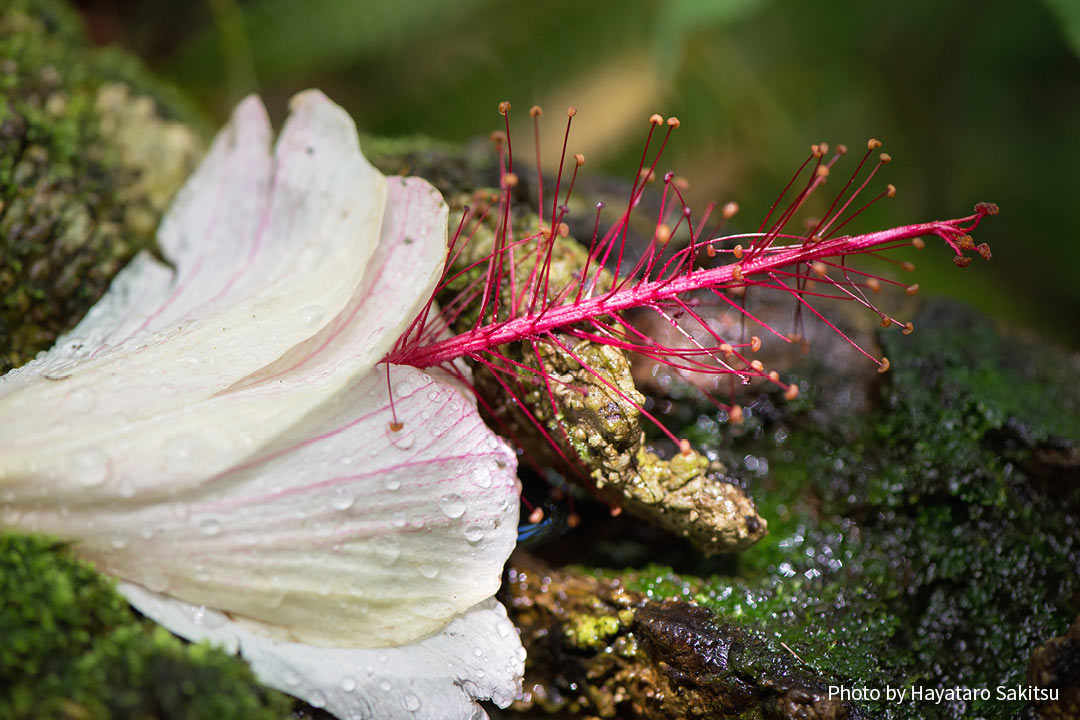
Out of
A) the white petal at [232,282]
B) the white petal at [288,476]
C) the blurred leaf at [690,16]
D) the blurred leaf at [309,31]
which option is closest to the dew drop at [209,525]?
the white petal at [288,476]

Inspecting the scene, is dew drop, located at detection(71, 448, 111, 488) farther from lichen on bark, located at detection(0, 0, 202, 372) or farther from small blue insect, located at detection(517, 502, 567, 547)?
small blue insect, located at detection(517, 502, 567, 547)

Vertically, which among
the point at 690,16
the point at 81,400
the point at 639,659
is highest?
the point at 690,16

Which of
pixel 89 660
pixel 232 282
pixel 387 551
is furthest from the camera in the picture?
pixel 232 282

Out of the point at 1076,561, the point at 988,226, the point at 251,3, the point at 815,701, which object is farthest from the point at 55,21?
the point at 988,226

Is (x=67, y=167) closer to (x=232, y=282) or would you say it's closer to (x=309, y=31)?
(x=232, y=282)

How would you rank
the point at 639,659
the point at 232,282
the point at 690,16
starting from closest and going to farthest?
the point at 639,659 → the point at 232,282 → the point at 690,16

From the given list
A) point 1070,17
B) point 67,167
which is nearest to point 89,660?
point 67,167

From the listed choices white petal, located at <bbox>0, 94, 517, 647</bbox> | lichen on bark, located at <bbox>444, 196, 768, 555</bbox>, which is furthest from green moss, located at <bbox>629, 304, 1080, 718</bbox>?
white petal, located at <bbox>0, 94, 517, 647</bbox>
